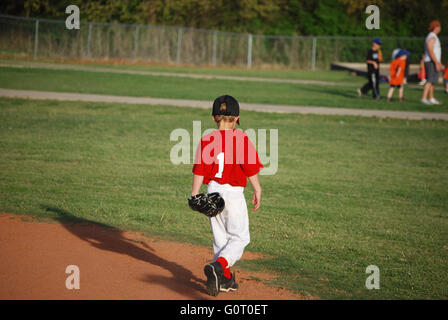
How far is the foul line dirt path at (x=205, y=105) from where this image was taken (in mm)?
16906

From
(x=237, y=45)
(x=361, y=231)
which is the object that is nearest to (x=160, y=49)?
(x=237, y=45)

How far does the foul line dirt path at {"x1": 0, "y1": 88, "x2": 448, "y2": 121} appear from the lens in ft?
55.5

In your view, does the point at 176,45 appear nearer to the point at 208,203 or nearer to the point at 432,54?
the point at 432,54

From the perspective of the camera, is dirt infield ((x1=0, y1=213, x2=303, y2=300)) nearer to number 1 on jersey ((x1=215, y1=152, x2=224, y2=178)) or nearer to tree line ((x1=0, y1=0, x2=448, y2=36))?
number 1 on jersey ((x1=215, y1=152, x2=224, y2=178))

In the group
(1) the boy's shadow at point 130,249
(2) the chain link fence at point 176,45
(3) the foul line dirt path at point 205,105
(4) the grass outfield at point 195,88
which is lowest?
(1) the boy's shadow at point 130,249

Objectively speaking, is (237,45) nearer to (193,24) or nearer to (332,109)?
(193,24)

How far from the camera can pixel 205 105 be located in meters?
17.5

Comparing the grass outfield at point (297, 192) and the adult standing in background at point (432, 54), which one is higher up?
the adult standing in background at point (432, 54)

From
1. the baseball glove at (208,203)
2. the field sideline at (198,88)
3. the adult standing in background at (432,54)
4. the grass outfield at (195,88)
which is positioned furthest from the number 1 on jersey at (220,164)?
the grass outfield at (195,88)

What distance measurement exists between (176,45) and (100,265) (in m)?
37.2

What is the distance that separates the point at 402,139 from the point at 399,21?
41924mm

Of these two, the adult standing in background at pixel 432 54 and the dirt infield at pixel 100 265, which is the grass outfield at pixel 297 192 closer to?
the dirt infield at pixel 100 265

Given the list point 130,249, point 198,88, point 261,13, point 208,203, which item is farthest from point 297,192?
point 261,13

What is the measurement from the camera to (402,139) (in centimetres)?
1335
